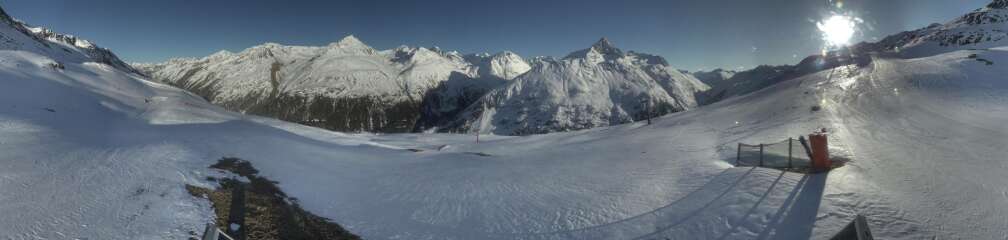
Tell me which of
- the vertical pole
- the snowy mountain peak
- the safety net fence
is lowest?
the vertical pole

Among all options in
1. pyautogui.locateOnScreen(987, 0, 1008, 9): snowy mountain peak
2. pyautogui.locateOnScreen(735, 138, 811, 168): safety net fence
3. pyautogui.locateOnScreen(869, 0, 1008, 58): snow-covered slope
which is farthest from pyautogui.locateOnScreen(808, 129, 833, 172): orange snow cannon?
pyautogui.locateOnScreen(987, 0, 1008, 9): snowy mountain peak

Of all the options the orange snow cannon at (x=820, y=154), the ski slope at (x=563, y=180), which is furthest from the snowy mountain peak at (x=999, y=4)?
the orange snow cannon at (x=820, y=154)

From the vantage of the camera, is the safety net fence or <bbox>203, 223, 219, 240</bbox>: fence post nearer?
<bbox>203, 223, 219, 240</bbox>: fence post

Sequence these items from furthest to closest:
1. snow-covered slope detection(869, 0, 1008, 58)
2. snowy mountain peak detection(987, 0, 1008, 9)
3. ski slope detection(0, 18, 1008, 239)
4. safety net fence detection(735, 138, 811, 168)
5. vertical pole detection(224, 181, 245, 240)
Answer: snowy mountain peak detection(987, 0, 1008, 9) < snow-covered slope detection(869, 0, 1008, 58) < safety net fence detection(735, 138, 811, 168) < vertical pole detection(224, 181, 245, 240) < ski slope detection(0, 18, 1008, 239)

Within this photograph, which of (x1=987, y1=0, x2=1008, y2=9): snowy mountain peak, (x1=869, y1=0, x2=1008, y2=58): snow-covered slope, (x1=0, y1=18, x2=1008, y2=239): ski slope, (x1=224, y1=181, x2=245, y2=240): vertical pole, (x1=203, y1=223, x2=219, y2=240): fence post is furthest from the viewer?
(x1=987, y1=0, x2=1008, y2=9): snowy mountain peak

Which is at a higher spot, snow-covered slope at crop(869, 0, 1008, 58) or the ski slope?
snow-covered slope at crop(869, 0, 1008, 58)

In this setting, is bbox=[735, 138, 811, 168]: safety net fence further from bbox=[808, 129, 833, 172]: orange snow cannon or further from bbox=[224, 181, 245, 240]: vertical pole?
bbox=[224, 181, 245, 240]: vertical pole

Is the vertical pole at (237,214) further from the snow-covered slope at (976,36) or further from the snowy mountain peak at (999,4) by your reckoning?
the snowy mountain peak at (999,4)
